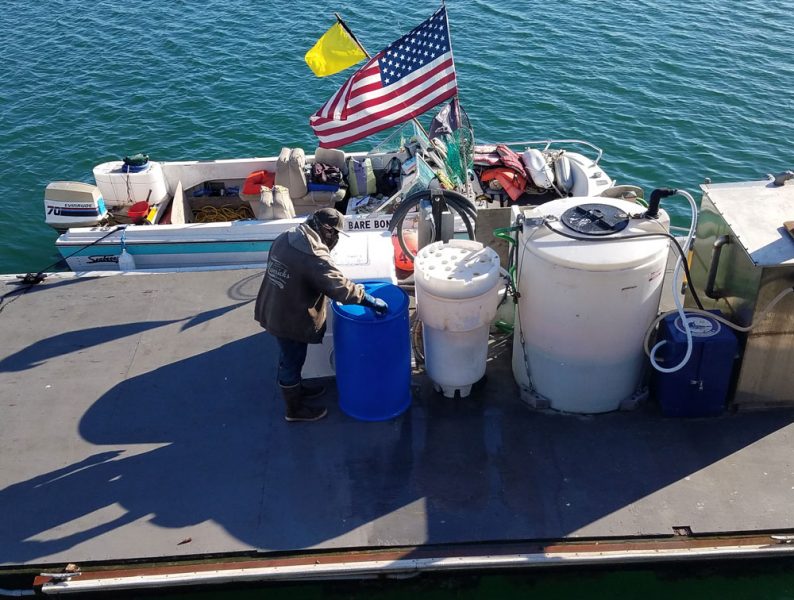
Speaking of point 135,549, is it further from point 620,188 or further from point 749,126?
point 749,126

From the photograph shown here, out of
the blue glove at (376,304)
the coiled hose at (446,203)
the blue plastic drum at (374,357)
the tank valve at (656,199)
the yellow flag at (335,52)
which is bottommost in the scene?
the blue plastic drum at (374,357)

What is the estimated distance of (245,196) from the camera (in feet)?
34.8

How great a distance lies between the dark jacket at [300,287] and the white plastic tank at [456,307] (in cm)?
63

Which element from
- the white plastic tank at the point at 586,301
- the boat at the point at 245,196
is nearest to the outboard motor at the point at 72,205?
the boat at the point at 245,196

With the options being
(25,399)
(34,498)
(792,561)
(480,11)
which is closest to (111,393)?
(25,399)

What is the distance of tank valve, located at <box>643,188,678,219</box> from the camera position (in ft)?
18.1

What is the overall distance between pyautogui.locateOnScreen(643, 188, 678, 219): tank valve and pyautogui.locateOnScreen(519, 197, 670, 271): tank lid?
0.05 meters

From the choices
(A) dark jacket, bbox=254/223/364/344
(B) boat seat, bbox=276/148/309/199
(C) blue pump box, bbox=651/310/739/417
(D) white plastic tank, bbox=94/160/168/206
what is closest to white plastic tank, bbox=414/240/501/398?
(A) dark jacket, bbox=254/223/364/344

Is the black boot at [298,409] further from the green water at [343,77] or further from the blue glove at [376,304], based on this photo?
the green water at [343,77]

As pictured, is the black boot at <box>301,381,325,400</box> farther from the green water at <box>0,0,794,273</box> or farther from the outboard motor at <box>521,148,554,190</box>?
the green water at <box>0,0,794,273</box>

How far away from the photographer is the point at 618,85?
1669 centimetres

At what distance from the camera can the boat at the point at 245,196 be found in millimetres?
9734

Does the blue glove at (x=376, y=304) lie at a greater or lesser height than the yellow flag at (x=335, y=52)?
lesser

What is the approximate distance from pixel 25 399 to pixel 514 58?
14.8m
